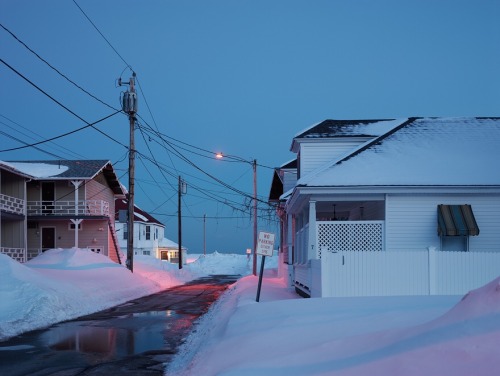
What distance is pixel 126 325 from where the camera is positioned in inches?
606

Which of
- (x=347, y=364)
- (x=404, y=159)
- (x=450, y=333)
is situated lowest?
(x=347, y=364)

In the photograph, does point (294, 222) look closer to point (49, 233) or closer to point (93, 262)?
point (93, 262)

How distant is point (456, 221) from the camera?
1712 centimetres

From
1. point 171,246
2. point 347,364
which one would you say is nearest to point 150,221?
point 171,246

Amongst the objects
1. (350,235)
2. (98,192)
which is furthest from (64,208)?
(350,235)

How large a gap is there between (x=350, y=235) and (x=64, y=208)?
27.3 metres

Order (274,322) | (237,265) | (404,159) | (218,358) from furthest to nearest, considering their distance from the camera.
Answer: (237,265) < (404,159) < (274,322) < (218,358)

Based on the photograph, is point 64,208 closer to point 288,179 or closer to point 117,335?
point 288,179

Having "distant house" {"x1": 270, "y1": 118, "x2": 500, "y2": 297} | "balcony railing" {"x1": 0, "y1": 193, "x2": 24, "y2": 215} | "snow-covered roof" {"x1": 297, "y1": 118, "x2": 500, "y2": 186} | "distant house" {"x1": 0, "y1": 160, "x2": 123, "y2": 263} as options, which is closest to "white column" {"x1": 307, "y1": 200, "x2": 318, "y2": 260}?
"distant house" {"x1": 270, "y1": 118, "x2": 500, "y2": 297}

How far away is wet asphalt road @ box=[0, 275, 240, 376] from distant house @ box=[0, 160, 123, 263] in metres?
20.6

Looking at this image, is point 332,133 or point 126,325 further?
point 332,133

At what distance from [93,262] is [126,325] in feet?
49.6

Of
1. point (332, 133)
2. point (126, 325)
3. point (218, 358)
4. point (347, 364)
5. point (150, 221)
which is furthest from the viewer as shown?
point (150, 221)

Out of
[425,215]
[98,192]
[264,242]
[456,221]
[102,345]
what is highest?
[98,192]
